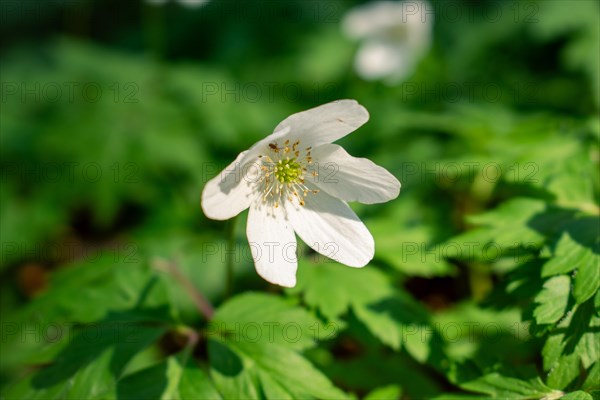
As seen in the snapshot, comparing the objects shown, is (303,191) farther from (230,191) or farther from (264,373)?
(264,373)

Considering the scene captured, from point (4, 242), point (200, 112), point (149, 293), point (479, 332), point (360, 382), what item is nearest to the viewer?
point (149, 293)

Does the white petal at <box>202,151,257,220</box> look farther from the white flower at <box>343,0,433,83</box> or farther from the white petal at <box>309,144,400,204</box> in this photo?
the white flower at <box>343,0,433,83</box>

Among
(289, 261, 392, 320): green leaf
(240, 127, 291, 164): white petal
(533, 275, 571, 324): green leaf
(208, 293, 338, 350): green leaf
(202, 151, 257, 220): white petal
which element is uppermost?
(240, 127, 291, 164): white petal

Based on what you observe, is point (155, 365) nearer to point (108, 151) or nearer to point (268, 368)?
point (268, 368)

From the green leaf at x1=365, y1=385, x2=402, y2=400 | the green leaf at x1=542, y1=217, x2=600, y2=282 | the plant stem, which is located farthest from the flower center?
the green leaf at x1=542, y1=217, x2=600, y2=282

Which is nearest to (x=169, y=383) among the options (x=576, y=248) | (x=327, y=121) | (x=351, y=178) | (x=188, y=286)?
(x=188, y=286)

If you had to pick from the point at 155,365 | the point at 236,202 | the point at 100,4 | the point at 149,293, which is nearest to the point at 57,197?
the point at 149,293
